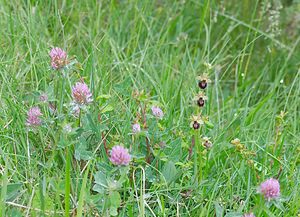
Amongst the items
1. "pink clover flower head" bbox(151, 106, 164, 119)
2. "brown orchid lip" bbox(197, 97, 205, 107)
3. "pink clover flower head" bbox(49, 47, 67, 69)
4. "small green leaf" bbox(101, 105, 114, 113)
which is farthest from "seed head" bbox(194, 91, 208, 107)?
"pink clover flower head" bbox(49, 47, 67, 69)

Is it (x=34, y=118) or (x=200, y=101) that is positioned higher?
(x=200, y=101)

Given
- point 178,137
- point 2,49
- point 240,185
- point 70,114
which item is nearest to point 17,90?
point 2,49

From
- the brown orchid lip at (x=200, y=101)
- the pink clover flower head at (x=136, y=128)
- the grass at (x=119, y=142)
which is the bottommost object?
the grass at (x=119, y=142)

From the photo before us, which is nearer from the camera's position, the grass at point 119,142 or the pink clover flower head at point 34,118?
the grass at point 119,142

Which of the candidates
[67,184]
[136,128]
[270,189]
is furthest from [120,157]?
[270,189]

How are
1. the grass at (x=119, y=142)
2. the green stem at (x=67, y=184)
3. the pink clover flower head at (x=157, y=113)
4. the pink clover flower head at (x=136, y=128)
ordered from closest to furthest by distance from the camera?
the green stem at (x=67, y=184) < the grass at (x=119, y=142) < the pink clover flower head at (x=136, y=128) < the pink clover flower head at (x=157, y=113)

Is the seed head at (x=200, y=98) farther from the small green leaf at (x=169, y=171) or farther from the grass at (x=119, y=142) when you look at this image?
the small green leaf at (x=169, y=171)

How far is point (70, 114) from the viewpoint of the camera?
203 centimetres

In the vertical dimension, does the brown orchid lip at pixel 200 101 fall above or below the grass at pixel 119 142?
above

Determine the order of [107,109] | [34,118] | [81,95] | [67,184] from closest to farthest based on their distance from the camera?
[67,184] → [81,95] → [34,118] → [107,109]

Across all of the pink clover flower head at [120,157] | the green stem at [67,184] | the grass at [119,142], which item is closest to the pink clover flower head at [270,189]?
the grass at [119,142]

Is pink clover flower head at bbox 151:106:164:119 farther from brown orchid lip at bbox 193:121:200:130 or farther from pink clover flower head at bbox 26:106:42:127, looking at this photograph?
pink clover flower head at bbox 26:106:42:127

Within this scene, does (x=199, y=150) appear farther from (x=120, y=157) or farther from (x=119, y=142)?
(x=120, y=157)

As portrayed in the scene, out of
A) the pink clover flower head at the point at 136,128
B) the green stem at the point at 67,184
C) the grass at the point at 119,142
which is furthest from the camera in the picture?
the pink clover flower head at the point at 136,128
